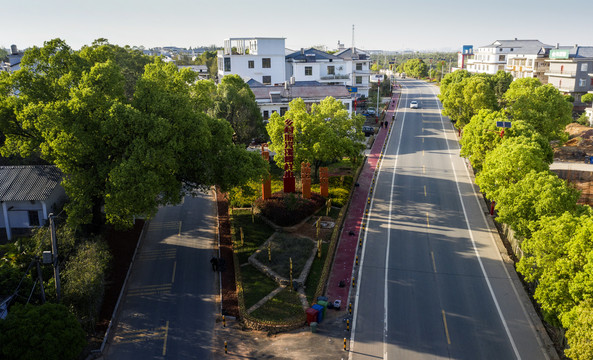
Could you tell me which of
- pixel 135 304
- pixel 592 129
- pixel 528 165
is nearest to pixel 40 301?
pixel 135 304

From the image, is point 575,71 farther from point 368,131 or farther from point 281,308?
point 281,308

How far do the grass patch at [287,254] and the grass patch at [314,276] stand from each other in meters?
0.71

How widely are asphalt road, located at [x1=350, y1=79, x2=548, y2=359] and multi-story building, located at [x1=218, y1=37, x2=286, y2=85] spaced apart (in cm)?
4479

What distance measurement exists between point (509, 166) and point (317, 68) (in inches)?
2382

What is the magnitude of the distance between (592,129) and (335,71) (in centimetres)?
4445

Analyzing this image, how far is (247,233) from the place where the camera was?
3634cm

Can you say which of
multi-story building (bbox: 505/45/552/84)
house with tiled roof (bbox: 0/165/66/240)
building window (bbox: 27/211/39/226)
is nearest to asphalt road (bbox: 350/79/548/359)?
house with tiled roof (bbox: 0/165/66/240)

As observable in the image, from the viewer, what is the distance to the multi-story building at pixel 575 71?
8556 centimetres

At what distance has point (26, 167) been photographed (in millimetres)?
35531

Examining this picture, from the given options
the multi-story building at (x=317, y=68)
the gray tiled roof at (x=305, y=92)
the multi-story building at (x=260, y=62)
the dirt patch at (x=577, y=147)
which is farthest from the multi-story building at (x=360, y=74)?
the dirt patch at (x=577, y=147)

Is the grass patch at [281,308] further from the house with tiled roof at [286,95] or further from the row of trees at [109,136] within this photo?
the house with tiled roof at [286,95]

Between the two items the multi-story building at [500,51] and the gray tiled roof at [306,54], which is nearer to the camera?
the gray tiled roof at [306,54]

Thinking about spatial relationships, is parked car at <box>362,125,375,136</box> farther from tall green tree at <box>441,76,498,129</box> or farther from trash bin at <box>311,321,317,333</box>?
trash bin at <box>311,321,317,333</box>

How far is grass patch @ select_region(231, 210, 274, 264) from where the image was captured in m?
33.5
